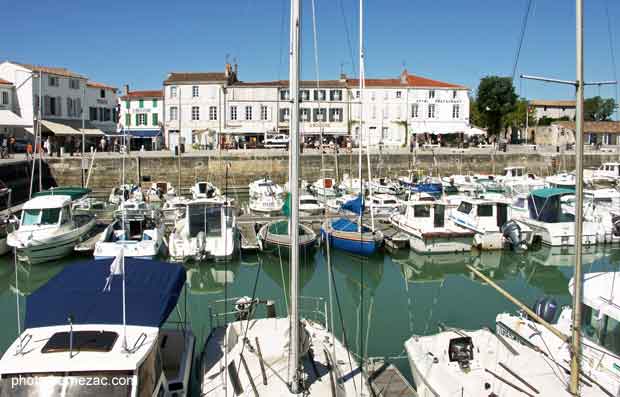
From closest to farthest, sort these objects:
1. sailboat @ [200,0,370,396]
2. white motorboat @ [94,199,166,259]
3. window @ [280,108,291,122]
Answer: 1. sailboat @ [200,0,370,396]
2. white motorboat @ [94,199,166,259]
3. window @ [280,108,291,122]

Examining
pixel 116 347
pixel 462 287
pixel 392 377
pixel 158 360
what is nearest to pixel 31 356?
pixel 116 347

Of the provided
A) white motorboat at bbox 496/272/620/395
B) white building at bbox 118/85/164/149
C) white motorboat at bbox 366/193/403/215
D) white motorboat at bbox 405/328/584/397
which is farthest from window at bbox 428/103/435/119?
white motorboat at bbox 405/328/584/397

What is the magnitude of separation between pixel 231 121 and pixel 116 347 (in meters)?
50.6

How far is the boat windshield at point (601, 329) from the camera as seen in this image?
10.3 meters

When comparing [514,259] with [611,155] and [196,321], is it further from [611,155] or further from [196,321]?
[611,155]

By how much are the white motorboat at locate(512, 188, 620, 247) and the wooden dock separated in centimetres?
1624

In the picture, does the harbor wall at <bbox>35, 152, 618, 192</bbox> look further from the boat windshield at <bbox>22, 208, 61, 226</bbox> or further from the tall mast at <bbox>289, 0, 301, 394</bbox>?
the tall mast at <bbox>289, 0, 301, 394</bbox>

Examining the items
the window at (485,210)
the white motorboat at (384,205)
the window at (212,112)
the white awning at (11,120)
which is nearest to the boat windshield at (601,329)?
the window at (485,210)

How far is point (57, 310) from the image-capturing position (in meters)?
9.21

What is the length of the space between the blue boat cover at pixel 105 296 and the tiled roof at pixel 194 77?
48.1 metres

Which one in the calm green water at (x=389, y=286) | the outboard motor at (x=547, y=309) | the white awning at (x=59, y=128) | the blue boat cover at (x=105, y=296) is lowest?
the calm green water at (x=389, y=286)

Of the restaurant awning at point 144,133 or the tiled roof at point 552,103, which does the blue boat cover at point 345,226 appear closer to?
the restaurant awning at point 144,133

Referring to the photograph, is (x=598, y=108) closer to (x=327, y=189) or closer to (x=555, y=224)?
(x=327, y=189)

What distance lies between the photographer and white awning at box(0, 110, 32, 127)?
46.5 meters
